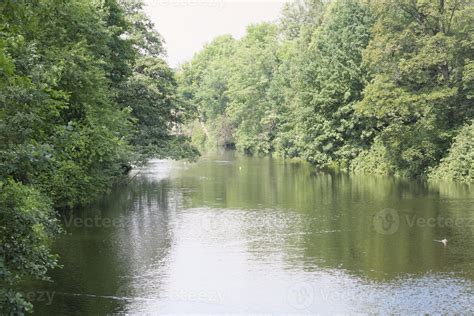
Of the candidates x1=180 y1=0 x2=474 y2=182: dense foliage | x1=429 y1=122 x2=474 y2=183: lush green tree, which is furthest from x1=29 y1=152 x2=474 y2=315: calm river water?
x1=180 y1=0 x2=474 y2=182: dense foliage

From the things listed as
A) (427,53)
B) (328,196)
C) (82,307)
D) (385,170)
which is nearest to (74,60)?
(82,307)

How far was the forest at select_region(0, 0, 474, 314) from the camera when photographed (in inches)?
411

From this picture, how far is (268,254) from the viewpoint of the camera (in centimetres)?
1922

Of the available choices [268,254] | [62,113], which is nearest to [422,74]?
[268,254]

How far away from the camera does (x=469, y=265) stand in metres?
17.5

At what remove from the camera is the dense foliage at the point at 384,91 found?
38219mm

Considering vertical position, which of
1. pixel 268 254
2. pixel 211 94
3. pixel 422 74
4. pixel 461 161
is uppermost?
pixel 211 94

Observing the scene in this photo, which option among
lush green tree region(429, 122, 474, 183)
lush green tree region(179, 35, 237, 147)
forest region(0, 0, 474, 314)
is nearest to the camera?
forest region(0, 0, 474, 314)

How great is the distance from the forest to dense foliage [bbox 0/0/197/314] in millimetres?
43

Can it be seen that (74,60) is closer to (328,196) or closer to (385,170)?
(328,196)

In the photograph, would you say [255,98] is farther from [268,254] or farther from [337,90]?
[268,254]

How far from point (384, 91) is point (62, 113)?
23640mm

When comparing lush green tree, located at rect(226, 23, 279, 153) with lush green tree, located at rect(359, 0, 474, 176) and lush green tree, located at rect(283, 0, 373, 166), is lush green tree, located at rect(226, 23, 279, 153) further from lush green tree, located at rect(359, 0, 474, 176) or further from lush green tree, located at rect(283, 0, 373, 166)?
lush green tree, located at rect(359, 0, 474, 176)

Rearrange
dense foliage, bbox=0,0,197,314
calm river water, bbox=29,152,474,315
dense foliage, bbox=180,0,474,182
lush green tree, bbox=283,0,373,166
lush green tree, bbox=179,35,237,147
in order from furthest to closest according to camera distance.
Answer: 1. lush green tree, bbox=179,35,237,147
2. lush green tree, bbox=283,0,373,166
3. dense foliage, bbox=180,0,474,182
4. calm river water, bbox=29,152,474,315
5. dense foliage, bbox=0,0,197,314
